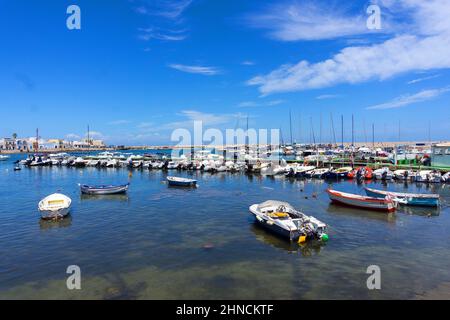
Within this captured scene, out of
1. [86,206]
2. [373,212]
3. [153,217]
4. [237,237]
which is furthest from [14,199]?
[373,212]

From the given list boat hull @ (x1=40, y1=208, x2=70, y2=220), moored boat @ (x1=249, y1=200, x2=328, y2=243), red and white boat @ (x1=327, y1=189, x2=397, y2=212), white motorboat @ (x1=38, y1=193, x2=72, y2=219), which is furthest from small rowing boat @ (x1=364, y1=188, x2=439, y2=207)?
boat hull @ (x1=40, y1=208, x2=70, y2=220)

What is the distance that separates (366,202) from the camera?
29391mm

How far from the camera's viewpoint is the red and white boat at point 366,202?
28438mm

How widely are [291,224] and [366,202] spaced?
13.1m

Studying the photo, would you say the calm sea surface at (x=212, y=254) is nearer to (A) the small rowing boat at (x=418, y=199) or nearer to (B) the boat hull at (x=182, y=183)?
(A) the small rowing boat at (x=418, y=199)

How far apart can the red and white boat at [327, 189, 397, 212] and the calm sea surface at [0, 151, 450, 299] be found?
2.76 feet

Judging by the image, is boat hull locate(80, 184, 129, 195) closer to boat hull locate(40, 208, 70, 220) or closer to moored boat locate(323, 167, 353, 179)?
boat hull locate(40, 208, 70, 220)

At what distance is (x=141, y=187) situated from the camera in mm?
47000

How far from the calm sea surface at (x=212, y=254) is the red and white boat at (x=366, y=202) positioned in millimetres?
841

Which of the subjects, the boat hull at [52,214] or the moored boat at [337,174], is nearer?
the boat hull at [52,214]

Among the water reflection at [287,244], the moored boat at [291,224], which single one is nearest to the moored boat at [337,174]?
the moored boat at [291,224]

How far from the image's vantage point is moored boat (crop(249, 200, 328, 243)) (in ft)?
65.2

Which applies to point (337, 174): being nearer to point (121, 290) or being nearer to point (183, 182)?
point (183, 182)
